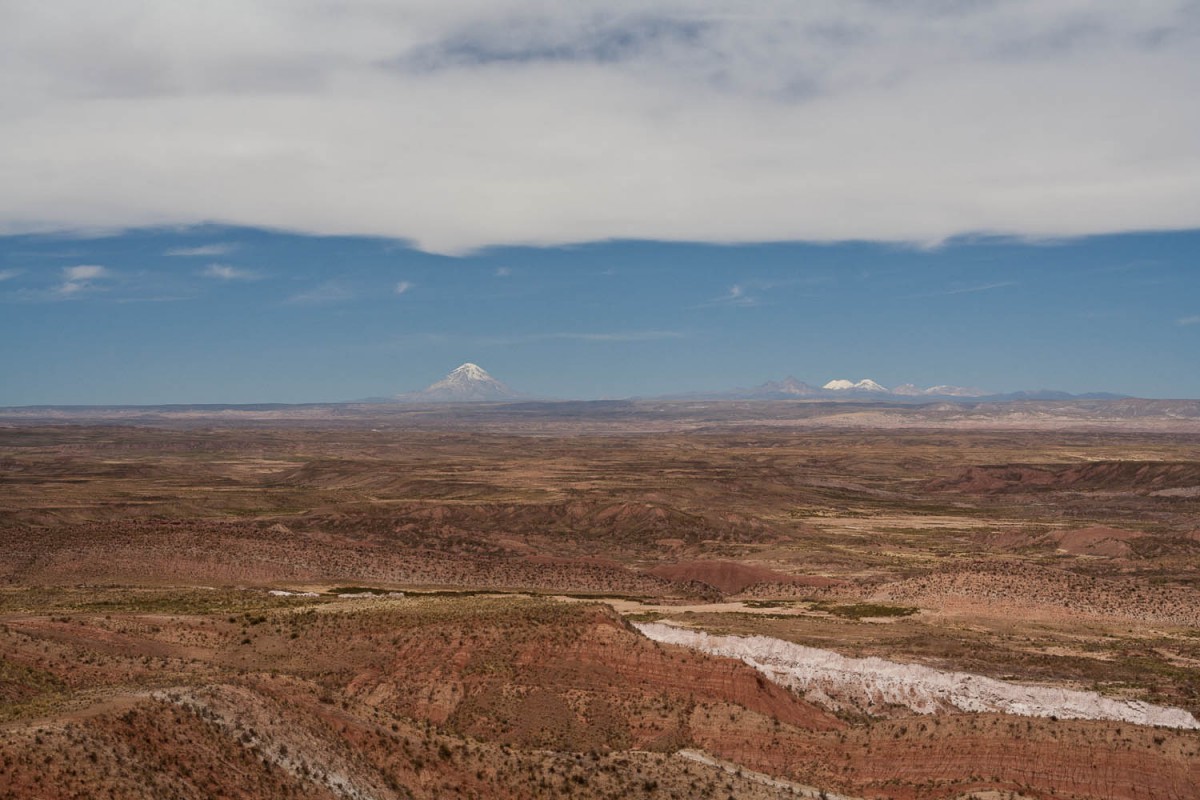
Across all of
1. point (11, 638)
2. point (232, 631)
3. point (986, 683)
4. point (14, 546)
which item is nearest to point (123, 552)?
point (14, 546)

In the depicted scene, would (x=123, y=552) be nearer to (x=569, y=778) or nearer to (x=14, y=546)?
(x=14, y=546)

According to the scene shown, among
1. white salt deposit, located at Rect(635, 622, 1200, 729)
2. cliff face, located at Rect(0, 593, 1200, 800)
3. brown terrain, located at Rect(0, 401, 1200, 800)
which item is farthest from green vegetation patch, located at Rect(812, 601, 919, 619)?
cliff face, located at Rect(0, 593, 1200, 800)

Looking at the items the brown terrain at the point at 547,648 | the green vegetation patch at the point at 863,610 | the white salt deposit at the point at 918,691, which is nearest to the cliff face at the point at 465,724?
the brown terrain at the point at 547,648

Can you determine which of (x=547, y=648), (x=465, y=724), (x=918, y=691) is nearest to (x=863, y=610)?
(x=918, y=691)

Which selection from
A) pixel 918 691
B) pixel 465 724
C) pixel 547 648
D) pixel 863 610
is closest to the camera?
pixel 465 724

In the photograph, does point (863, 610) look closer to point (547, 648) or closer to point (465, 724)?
point (547, 648)

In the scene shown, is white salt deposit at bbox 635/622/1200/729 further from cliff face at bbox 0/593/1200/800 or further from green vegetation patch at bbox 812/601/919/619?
green vegetation patch at bbox 812/601/919/619

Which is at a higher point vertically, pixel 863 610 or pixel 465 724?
pixel 465 724

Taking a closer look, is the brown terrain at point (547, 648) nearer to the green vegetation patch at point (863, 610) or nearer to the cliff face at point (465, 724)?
the cliff face at point (465, 724)
